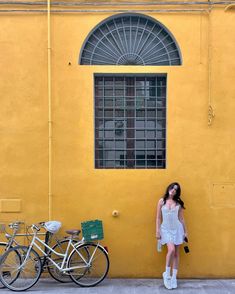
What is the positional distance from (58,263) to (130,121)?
8.57 ft

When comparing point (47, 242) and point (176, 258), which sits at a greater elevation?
point (47, 242)

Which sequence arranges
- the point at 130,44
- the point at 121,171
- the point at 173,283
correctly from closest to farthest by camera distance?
1. the point at 173,283
2. the point at 121,171
3. the point at 130,44

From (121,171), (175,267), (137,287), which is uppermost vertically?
(121,171)

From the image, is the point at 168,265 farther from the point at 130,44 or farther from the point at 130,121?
the point at 130,44

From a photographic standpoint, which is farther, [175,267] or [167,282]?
[175,267]

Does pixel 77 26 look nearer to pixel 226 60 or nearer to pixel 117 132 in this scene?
pixel 117 132

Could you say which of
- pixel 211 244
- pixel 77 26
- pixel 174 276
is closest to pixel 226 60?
pixel 77 26

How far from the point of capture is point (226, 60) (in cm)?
675

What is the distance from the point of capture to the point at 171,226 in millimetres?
6363

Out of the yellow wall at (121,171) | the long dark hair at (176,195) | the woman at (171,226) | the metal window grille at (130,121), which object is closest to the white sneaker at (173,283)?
the woman at (171,226)

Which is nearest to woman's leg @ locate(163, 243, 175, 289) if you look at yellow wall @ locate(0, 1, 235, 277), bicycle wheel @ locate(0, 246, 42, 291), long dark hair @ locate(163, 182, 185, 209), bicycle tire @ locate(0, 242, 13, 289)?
yellow wall @ locate(0, 1, 235, 277)

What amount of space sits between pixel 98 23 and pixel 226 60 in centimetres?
222

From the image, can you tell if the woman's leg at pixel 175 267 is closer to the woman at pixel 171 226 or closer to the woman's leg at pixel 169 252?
the woman at pixel 171 226

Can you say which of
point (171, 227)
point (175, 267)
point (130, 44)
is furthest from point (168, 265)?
point (130, 44)
